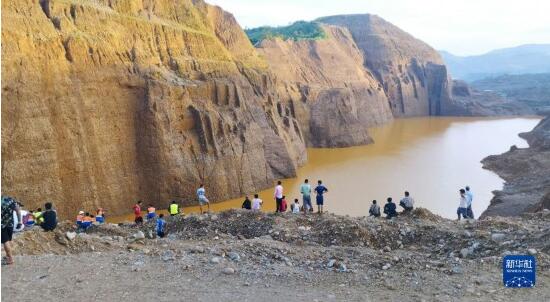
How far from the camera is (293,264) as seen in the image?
31.0ft

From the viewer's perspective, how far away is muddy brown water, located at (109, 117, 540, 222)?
2417 centimetres

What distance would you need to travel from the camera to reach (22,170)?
1775 centimetres

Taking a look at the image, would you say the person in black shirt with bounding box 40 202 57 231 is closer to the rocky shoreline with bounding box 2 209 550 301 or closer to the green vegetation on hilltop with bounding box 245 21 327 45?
the rocky shoreline with bounding box 2 209 550 301

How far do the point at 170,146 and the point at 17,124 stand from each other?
21.6 feet

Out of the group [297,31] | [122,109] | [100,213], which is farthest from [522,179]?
[297,31]

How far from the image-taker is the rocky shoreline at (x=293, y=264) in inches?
309

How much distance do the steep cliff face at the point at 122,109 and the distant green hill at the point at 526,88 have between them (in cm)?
6313

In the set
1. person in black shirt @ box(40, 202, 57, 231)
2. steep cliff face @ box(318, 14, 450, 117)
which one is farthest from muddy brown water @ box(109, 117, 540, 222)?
steep cliff face @ box(318, 14, 450, 117)

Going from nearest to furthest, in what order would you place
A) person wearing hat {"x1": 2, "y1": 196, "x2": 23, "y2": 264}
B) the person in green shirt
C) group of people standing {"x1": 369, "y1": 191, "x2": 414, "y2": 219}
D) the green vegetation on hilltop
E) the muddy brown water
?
1. person wearing hat {"x1": 2, "y1": 196, "x2": 23, "y2": 264}
2. group of people standing {"x1": 369, "y1": 191, "x2": 414, "y2": 219}
3. the person in green shirt
4. the muddy brown water
5. the green vegetation on hilltop

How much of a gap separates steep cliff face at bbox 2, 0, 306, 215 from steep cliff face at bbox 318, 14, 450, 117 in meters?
44.1

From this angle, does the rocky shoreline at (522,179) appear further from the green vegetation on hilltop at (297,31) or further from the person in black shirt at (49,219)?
the green vegetation on hilltop at (297,31)

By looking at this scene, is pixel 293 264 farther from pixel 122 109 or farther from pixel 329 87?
pixel 329 87

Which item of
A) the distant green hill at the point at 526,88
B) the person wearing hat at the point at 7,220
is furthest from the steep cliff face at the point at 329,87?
the person wearing hat at the point at 7,220

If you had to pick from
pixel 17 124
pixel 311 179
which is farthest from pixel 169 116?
pixel 311 179
